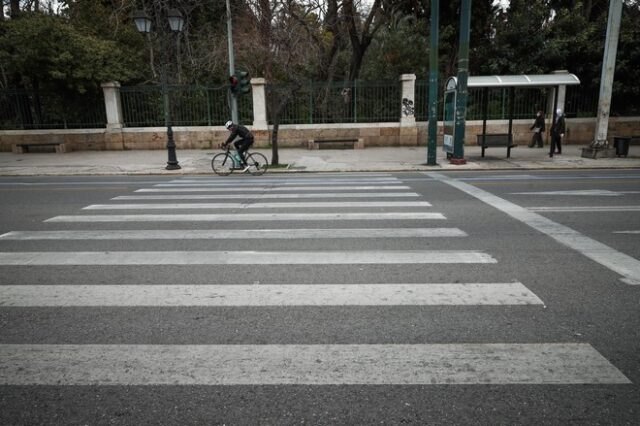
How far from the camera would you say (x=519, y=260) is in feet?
17.7

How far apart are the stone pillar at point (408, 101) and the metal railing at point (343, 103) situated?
35 cm

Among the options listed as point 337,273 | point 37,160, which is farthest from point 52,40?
point 337,273

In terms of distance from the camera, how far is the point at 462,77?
47.0ft

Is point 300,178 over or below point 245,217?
over

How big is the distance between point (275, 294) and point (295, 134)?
18.3 meters

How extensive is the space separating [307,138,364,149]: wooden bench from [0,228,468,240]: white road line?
14586mm

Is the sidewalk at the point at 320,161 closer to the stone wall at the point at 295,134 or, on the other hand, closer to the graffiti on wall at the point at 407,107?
the stone wall at the point at 295,134

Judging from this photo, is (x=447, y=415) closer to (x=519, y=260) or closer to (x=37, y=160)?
(x=519, y=260)

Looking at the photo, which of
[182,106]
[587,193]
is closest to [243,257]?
[587,193]

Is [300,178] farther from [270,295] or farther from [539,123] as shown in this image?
[539,123]

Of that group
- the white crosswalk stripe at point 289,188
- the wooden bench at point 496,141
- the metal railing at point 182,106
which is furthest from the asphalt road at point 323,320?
the metal railing at point 182,106

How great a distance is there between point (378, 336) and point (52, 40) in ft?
76.2

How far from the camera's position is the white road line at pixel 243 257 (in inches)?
214

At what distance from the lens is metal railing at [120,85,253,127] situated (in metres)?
22.1
